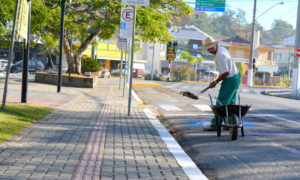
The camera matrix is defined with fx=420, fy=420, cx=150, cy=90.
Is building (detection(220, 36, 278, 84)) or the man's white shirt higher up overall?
building (detection(220, 36, 278, 84))

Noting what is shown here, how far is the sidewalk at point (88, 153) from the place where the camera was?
480 cm

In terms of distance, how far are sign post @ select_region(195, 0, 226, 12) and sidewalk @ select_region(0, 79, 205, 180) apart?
69.9ft

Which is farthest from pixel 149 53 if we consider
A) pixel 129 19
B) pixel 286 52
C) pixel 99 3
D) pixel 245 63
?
pixel 129 19

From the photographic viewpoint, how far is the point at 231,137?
24.2 feet

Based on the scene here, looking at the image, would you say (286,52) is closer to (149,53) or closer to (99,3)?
(149,53)

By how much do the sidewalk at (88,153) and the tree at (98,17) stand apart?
11949 mm

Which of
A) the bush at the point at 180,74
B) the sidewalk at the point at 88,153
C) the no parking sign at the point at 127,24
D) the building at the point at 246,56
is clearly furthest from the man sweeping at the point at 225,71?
the building at the point at 246,56

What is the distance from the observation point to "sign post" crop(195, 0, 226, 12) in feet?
95.6

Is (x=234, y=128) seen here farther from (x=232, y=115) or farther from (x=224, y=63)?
(x=224, y=63)

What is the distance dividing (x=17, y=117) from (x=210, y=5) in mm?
22977

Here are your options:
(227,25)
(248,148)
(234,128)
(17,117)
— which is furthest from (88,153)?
(227,25)

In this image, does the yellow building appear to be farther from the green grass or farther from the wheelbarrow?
the wheelbarrow

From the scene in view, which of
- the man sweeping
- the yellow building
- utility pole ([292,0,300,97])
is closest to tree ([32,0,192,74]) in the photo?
utility pole ([292,0,300,97])

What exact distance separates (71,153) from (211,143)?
2.56 meters
